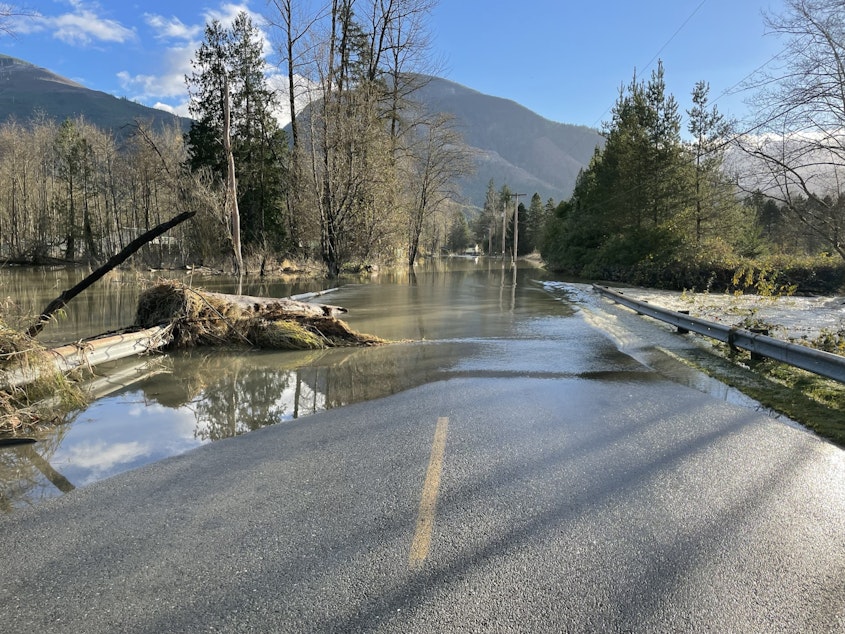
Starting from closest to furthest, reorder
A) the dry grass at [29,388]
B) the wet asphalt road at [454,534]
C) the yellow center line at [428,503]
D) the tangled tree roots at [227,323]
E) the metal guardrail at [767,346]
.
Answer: the wet asphalt road at [454,534] < the yellow center line at [428,503] < the dry grass at [29,388] < the metal guardrail at [767,346] < the tangled tree roots at [227,323]

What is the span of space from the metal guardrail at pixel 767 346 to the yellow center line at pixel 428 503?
4.99m

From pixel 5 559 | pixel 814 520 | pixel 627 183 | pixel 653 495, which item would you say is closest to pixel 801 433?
pixel 814 520

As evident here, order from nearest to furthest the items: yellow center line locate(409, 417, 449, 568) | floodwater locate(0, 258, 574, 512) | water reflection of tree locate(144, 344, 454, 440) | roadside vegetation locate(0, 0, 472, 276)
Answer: yellow center line locate(409, 417, 449, 568) → floodwater locate(0, 258, 574, 512) → water reflection of tree locate(144, 344, 454, 440) → roadside vegetation locate(0, 0, 472, 276)

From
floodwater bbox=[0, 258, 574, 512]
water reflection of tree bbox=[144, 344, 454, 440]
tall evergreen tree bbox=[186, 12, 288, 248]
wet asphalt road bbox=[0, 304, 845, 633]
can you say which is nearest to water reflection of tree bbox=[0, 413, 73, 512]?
floodwater bbox=[0, 258, 574, 512]

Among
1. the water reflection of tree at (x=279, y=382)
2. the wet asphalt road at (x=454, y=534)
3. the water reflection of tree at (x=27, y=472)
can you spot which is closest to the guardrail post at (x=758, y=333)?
the wet asphalt road at (x=454, y=534)

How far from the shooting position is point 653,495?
413 centimetres

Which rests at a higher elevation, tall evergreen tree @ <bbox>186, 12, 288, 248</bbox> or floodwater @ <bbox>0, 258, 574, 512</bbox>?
tall evergreen tree @ <bbox>186, 12, 288, 248</bbox>

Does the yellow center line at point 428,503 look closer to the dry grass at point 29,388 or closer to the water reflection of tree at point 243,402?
the water reflection of tree at point 243,402

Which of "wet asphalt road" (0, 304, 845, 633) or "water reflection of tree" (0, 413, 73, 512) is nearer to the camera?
"wet asphalt road" (0, 304, 845, 633)

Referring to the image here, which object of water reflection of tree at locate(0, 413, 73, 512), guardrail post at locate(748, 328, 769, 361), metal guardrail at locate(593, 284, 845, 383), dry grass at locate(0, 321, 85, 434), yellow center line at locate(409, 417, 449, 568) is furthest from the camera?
guardrail post at locate(748, 328, 769, 361)

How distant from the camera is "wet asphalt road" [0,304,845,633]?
279cm

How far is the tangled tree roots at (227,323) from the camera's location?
1083 cm

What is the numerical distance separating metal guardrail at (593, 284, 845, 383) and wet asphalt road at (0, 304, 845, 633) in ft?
5.38

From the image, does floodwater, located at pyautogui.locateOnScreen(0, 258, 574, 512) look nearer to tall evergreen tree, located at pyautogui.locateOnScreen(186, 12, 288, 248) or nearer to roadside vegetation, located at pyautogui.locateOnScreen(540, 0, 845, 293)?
roadside vegetation, located at pyautogui.locateOnScreen(540, 0, 845, 293)
